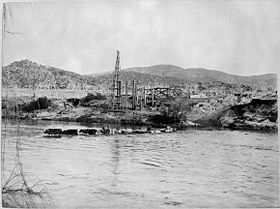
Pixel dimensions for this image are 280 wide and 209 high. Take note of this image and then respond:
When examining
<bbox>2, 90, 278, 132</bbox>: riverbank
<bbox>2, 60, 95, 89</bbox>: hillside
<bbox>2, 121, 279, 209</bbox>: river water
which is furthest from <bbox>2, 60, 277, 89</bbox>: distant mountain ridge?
<bbox>2, 121, 279, 209</bbox>: river water

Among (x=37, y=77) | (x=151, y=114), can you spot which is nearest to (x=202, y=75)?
(x=151, y=114)

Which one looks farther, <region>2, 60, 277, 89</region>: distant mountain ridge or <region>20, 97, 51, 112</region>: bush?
<region>20, 97, 51, 112</region>: bush

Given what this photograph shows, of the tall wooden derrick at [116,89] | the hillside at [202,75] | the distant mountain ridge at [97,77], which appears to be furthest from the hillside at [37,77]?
the hillside at [202,75]

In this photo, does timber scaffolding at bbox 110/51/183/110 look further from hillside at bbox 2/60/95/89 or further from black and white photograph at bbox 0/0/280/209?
hillside at bbox 2/60/95/89

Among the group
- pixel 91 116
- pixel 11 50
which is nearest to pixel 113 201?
pixel 91 116

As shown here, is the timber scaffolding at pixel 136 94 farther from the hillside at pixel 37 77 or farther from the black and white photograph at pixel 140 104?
the hillside at pixel 37 77

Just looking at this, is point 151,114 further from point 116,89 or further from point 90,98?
point 90,98

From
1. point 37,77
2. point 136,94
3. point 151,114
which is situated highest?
point 37,77
